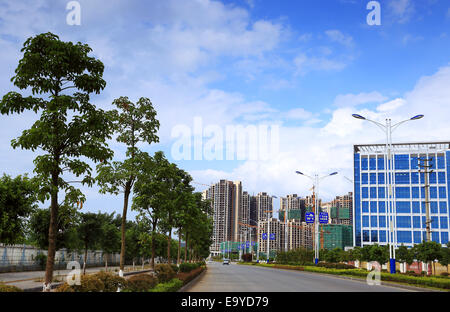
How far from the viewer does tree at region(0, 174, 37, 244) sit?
23328 millimetres

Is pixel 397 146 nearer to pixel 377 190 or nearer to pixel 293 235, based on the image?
pixel 377 190

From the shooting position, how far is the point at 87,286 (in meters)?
11.7

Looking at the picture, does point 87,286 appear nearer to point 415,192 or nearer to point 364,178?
point 364,178

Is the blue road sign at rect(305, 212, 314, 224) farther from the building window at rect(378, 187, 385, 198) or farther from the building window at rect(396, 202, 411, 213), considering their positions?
the building window at rect(396, 202, 411, 213)

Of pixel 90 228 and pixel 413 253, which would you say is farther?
pixel 413 253

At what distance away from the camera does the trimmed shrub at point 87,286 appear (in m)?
11.0

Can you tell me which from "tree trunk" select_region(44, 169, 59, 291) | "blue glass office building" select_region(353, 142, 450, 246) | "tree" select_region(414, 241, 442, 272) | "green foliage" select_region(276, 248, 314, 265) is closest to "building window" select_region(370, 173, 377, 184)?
"blue glass office building" select_region(353, 142, 450, 246)

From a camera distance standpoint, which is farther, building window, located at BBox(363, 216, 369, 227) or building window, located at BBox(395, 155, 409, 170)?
building window, located at BBox(363, 216, 369, 227)

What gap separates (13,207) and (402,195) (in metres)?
109

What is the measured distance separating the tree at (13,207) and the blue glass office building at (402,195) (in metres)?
99.4

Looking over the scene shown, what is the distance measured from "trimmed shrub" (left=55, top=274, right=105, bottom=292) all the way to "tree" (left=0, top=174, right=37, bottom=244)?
1330cm

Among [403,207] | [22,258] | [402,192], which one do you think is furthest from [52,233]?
[402,192]

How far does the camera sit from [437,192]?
110 metres

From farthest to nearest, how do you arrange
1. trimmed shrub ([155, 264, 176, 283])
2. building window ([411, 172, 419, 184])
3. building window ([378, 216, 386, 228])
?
building window ([411, 172, 419, 184]) < building window ([378, 216, 386, 228]) < trimmed shrub ([155, 264, 176, 283])
